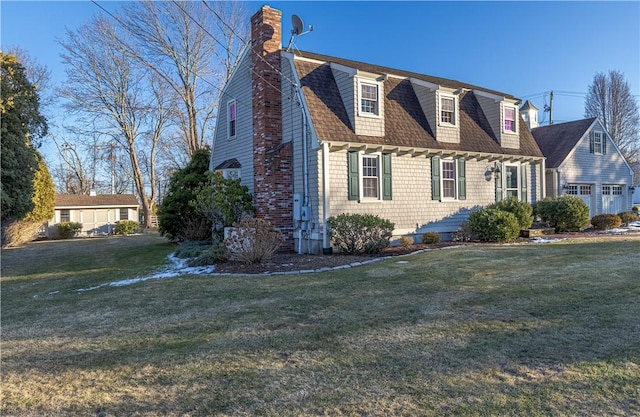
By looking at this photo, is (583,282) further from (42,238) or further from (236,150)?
(42,238)

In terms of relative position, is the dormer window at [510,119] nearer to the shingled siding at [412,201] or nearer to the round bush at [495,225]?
the shingled siding at [412,201]

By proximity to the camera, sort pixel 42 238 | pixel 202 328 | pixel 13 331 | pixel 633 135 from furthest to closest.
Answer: pixel 633 135 < pixel 42 238 < pixel 13 331 < pixel 202 328

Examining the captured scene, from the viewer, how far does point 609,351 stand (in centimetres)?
365

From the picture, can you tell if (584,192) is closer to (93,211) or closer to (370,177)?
(370,177)

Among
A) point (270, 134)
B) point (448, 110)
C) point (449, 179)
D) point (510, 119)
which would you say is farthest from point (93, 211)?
point (510, 119)

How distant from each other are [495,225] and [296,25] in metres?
8.75

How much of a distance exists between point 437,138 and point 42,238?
97.1 feet

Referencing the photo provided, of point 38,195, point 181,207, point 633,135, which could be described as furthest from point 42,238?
point 633,135

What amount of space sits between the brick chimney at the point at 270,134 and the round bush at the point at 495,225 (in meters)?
6.05

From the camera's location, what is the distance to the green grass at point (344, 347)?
10.0 feet

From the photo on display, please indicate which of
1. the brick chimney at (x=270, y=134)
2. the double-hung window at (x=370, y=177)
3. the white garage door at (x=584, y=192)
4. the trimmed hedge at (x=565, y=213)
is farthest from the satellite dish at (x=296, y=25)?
the white garage door at (x=584, y=192)

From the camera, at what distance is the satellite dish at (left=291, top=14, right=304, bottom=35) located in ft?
41.3

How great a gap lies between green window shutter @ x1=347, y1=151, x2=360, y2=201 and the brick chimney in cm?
191

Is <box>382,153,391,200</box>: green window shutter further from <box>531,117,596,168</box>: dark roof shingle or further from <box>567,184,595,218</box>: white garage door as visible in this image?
<box>567,184,595,218</box>: white garage door
